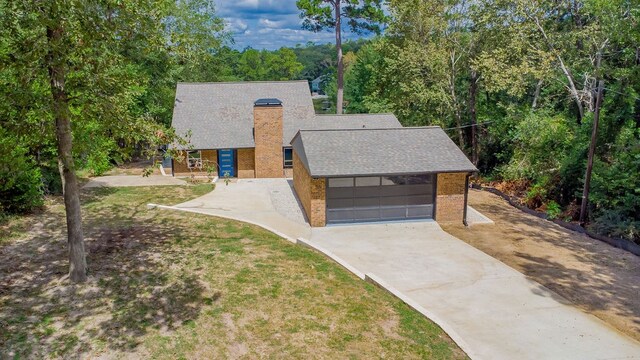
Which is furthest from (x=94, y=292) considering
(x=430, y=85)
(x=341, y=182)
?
(x=430, y=85)

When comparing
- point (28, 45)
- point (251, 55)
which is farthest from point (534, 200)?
point (251, 55)

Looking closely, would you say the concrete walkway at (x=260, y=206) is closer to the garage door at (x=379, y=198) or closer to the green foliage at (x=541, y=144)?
the garage door at (x=379, y=198)

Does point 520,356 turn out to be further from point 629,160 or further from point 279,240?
point 629,160

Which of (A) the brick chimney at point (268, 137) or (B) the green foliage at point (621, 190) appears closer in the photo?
(B) the green foliage at point (621, 190)

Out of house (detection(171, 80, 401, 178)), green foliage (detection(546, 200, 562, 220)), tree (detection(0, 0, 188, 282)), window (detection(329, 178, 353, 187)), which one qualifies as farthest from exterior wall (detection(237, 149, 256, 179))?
green foliage (detection(546, 200, 562, 220))

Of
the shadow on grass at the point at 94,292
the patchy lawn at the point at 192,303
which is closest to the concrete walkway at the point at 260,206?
the patchy lawn at the point at 192,303

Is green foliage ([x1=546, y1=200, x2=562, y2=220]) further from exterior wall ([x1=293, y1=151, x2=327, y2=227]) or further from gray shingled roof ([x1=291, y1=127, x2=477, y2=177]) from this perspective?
exterior wall ([x1=293, y1=151, x2=327, y2=227])
